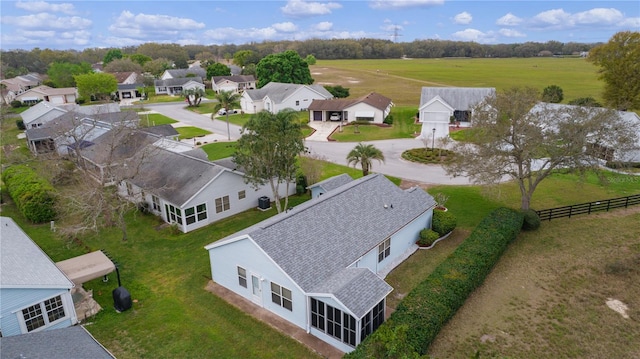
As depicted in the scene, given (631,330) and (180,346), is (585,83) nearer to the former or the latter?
(631,330)

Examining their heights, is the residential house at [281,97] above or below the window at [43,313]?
above

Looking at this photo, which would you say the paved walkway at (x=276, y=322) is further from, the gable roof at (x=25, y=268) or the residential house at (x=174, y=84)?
the residential house at (x=174, y=84)

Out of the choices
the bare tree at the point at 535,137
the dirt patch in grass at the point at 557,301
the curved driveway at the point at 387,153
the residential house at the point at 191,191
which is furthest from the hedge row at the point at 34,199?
the bare tree at the point at 535,137

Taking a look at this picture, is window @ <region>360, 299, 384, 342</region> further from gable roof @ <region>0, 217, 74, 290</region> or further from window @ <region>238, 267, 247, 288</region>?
gable roof @ <region>0, 217, 74, 290</region>

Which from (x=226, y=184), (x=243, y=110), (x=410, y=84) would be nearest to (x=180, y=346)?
(x=226, y=184)

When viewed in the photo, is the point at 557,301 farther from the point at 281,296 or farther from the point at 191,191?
the point at 191,191

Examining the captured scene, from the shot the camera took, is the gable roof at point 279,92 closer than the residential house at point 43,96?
Yes
